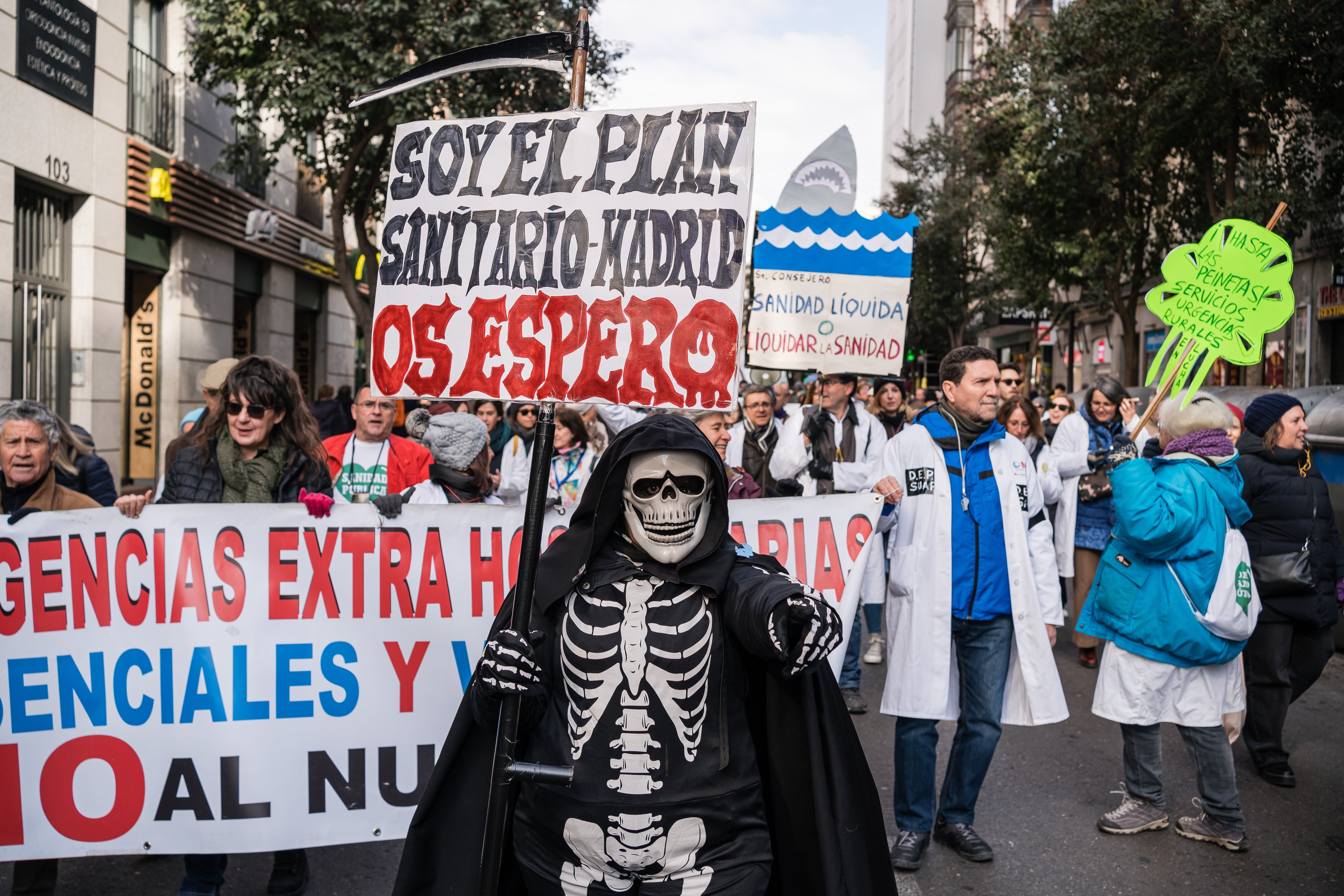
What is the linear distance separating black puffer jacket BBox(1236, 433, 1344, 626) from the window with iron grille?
11.3 meters

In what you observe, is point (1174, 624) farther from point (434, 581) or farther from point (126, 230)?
point (126, 230)

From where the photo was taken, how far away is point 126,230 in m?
15.0

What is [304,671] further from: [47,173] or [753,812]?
[47,173]

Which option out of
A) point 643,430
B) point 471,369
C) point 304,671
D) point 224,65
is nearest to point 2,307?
point 224,65

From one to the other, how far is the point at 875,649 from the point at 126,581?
5559 mm

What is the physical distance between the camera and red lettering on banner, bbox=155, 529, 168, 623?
4.23 m

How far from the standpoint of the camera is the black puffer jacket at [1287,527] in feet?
19.0

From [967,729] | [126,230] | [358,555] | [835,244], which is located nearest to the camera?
[358,555]

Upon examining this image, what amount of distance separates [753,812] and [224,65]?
50.8ft

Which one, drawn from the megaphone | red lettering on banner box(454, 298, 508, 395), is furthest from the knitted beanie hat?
the megaphone

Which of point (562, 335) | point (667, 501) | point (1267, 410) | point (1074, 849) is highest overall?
point (562, 335)

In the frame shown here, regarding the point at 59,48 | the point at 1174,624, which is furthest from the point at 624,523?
the point at 59,48

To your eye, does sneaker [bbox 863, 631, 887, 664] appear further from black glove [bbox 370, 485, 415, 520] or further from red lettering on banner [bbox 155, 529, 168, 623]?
red lettering on banner [bbox 155, 529, 168, 623]

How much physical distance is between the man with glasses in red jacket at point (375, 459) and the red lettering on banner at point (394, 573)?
181 cm
